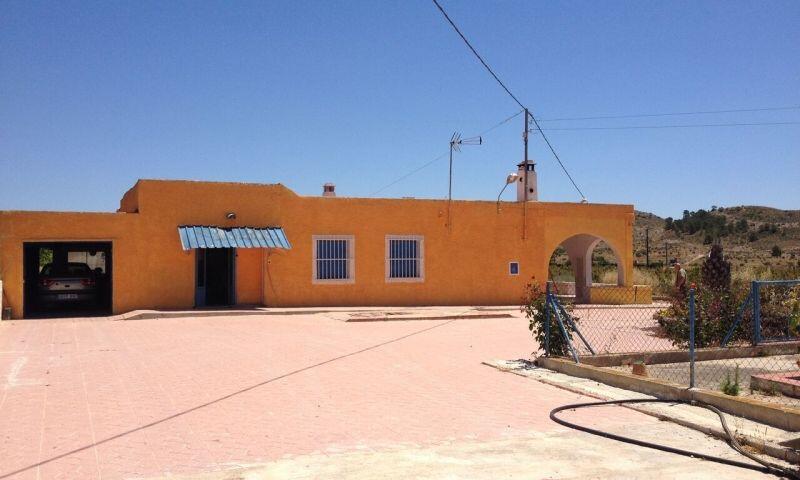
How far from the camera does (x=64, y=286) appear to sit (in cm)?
2016

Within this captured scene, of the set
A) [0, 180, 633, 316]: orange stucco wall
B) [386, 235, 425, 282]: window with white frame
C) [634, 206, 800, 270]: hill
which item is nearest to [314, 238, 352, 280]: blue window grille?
[0, 180, 633, 316]: orange stucco wall

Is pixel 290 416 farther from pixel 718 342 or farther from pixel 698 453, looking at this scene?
pixel 718 342

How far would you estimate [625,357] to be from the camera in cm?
1112

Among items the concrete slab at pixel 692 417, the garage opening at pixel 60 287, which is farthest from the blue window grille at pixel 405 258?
the concrete slab at pixel 692 417

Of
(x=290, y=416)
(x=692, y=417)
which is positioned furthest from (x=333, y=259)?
(x=692, y=417)

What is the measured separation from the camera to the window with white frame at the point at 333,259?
22444 mm

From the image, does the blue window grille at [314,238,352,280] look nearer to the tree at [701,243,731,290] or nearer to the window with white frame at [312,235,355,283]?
the window with white frame at [312,235,355,283]

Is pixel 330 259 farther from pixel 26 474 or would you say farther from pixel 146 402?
pixel 26 474

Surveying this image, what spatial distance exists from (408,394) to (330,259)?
45.1 ft

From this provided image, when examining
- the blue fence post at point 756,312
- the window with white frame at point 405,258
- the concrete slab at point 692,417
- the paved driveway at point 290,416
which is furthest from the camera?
the window with white frame at point 405,258

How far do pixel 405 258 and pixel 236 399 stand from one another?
1504 cm

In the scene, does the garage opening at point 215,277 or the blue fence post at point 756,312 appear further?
the garage opening at point 215,277

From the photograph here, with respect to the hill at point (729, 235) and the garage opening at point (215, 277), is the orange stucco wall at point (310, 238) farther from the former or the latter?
the hill at point (729, 235)

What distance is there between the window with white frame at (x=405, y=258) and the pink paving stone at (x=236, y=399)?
26.4 feet
